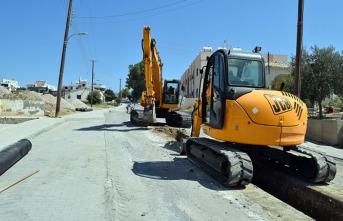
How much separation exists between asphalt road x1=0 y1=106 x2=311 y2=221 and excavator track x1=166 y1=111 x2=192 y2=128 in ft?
31.4

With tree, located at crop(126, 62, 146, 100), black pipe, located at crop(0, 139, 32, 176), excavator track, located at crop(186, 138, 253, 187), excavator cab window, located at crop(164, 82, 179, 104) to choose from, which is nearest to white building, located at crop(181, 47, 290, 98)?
excavator cab window, located at crop(164, 82, 179, 104)

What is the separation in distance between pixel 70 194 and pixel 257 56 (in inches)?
197

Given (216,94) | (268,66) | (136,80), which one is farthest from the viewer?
(136,80)

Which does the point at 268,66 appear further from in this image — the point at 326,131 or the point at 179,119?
the point at 326,131

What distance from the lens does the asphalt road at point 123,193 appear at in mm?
4785

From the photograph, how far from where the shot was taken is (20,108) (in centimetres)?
2675

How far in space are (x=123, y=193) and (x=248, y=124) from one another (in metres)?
2.73

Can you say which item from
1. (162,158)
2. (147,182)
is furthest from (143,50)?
(147,182)

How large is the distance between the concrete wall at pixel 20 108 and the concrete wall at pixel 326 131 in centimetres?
2169

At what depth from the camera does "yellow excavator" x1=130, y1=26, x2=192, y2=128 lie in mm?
17312

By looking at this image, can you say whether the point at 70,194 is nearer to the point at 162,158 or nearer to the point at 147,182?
the point at 147,182

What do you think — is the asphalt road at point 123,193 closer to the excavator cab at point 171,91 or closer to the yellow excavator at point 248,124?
the yellow excavator at point 248,124

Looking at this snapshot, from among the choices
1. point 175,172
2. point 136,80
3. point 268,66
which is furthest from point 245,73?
point 136,80

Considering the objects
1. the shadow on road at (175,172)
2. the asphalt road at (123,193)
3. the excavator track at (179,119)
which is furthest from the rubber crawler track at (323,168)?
the excavator track at (179,119)
